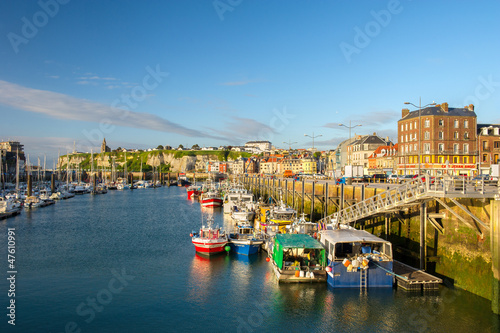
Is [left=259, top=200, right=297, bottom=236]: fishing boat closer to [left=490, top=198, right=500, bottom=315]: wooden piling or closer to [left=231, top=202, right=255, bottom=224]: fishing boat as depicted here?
[left=231, top=202, right=255, bottom=224]: fishing boat

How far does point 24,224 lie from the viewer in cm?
5600

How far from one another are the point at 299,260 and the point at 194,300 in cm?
897

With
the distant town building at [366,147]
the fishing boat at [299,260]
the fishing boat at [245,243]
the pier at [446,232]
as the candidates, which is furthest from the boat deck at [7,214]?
the distant town building at [366,147]

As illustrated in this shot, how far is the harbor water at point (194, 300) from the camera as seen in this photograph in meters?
20.7

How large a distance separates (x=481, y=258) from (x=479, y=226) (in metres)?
1.98

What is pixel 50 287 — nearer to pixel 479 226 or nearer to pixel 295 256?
pixel 295 256

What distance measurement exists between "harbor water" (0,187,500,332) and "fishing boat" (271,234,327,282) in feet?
2.56

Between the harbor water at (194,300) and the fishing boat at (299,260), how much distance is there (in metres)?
0.78

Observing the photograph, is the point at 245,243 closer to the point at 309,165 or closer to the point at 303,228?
the point at 303,228

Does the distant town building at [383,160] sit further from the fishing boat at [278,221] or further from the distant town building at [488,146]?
the fishing boat at [278,221]

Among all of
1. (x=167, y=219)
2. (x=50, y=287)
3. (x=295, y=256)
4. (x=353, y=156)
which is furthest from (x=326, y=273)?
(x=353, y=156)

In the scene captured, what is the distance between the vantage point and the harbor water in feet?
68.0

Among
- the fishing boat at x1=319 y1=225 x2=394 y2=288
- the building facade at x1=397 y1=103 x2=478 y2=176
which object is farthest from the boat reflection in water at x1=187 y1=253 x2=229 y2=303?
the building facade at x1=397 y1=103 x2=478 y2=176

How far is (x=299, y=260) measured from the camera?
94.5 ft
